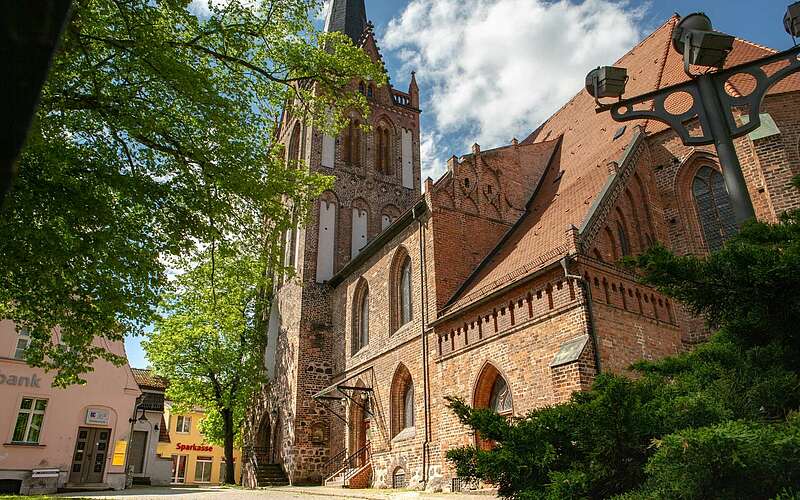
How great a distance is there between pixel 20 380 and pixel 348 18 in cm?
2353

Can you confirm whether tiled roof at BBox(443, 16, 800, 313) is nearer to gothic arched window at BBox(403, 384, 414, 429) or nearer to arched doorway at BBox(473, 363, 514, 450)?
arched doorway at BBox(473, 363, 514, 450)

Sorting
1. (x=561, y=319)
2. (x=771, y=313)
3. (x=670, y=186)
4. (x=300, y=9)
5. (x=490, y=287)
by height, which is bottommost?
(x=771, y=313)

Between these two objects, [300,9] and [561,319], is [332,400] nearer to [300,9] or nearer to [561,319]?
[561,319]

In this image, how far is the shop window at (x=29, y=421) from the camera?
17734mm

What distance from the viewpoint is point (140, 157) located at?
9.41m

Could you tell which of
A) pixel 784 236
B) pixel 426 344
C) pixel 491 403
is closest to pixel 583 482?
pixel 784 236

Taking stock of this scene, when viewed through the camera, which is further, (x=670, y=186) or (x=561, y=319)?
(x=670, y=186)

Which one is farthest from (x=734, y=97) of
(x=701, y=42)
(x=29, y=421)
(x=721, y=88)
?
(x=29, y=421)

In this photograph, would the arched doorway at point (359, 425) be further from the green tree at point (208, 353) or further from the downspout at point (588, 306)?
the downspout at point (588, 306)

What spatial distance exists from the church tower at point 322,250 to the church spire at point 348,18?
132 millimetres

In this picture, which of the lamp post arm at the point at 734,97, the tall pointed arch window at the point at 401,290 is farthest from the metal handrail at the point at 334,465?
the lamp post arm at the point at 734,97

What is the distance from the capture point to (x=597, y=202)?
1244 centimetres

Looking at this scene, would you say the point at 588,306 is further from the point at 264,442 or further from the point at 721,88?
the point at 264,442

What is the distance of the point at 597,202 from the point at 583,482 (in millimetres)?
9592
